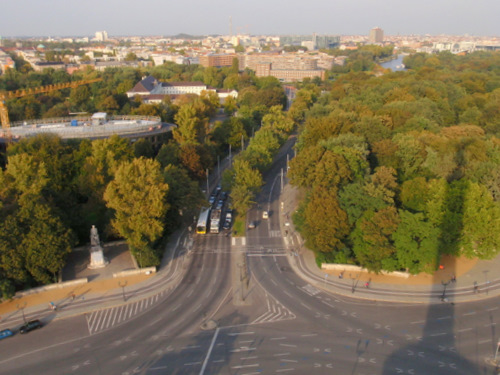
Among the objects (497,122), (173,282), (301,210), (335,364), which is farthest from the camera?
(497,122)

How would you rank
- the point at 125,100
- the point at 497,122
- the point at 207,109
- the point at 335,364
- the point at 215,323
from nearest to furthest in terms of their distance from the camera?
the point at 335,364
the point at 215,323
the point at 497,122
the point at 207,109
the point at 125,100

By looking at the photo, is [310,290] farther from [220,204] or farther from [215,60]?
[215,60]

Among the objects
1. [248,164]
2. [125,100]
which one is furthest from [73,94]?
[248,164]

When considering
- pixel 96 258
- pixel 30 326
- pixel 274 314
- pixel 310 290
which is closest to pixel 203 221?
pixel 96 258

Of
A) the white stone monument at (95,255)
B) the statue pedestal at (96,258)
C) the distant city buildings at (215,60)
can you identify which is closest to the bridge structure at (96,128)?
the white stone monument at (95,255)

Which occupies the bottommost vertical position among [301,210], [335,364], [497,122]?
[335,364]

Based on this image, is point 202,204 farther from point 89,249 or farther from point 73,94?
point 73,94
